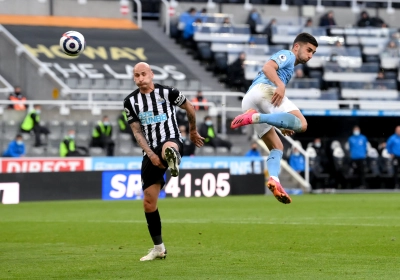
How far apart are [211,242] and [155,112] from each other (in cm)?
253

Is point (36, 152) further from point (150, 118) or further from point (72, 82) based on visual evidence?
point (150, 118)

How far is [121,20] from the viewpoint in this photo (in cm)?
3588

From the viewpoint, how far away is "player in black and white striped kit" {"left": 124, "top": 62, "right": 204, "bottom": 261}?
995 cm

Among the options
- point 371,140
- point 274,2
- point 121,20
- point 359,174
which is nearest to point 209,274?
point 359,174

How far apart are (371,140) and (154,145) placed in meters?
22.6

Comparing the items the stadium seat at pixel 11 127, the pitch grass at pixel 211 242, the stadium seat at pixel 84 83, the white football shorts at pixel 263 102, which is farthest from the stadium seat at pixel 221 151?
the white football shorts at pixel 263 102

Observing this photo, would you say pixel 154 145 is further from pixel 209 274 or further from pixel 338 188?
pixel 338 188

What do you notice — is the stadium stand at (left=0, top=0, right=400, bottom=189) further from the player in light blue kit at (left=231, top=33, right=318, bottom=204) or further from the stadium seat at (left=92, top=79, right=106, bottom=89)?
the player in light blue kit at (left=231, top=33, right=318, bottom=204)

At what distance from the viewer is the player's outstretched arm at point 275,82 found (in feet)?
32.6

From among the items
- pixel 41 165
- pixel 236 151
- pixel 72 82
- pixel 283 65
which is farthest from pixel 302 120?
pixel 72 82

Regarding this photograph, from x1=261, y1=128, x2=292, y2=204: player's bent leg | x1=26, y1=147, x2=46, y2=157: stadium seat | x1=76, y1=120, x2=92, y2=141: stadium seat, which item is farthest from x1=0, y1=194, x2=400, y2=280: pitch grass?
x1=76, y1=120, x2=92, y2=141: stadium seat

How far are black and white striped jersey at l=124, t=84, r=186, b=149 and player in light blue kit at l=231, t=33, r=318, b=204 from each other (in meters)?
0.71

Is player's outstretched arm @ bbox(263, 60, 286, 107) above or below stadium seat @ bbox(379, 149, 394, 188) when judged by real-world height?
above

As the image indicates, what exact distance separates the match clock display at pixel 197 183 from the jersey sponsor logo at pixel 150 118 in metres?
14.6
